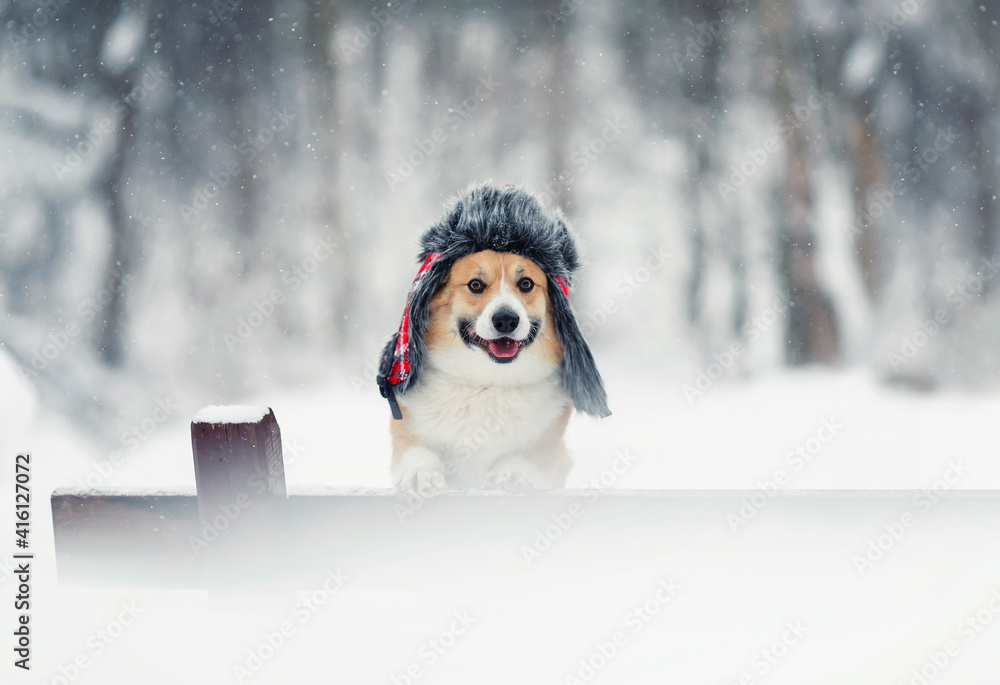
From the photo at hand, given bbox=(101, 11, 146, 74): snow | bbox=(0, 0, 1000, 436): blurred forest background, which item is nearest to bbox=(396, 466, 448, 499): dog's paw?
bbox=(0, 0, 1000, 436): blurred forest background

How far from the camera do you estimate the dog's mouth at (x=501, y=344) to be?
195cm

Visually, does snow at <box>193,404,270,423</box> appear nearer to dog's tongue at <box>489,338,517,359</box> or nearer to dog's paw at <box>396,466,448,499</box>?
dog's paw at <box>396,466,448,499</box>

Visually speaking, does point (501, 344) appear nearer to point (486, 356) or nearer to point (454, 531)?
point (486, 356)

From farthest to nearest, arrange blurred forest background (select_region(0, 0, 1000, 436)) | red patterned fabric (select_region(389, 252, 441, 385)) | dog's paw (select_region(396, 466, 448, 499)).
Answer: blurred forest background (select_region(0, 0, 1000, 436)), red patterned fabric (select_region(389, 252, 441, 385)), dog's paw (select_region(396, 466, 448, 499))

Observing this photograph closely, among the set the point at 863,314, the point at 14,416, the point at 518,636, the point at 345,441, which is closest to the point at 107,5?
the point at 14,416

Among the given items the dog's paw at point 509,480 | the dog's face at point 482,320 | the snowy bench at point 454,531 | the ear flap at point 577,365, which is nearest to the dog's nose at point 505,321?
the dog's face at point 482,320

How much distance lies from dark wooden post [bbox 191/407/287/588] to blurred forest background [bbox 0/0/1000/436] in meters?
3.17

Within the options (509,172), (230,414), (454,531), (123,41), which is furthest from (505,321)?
(123,41)

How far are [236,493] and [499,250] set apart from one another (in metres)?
1.00

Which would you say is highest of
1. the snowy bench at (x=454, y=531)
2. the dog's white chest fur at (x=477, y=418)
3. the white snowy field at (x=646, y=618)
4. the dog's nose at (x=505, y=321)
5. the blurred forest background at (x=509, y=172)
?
the blurred forest background at (x=509, y=172)

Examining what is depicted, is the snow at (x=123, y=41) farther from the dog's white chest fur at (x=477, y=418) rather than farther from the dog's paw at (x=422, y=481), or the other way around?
the dog's paw at (x=422, y=481)

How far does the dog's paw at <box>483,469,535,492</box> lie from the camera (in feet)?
6.30

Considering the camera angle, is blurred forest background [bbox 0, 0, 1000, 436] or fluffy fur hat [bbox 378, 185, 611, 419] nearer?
fluffy fur hat [bbox 378, 185, 611, 419]

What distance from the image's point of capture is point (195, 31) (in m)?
4.81
